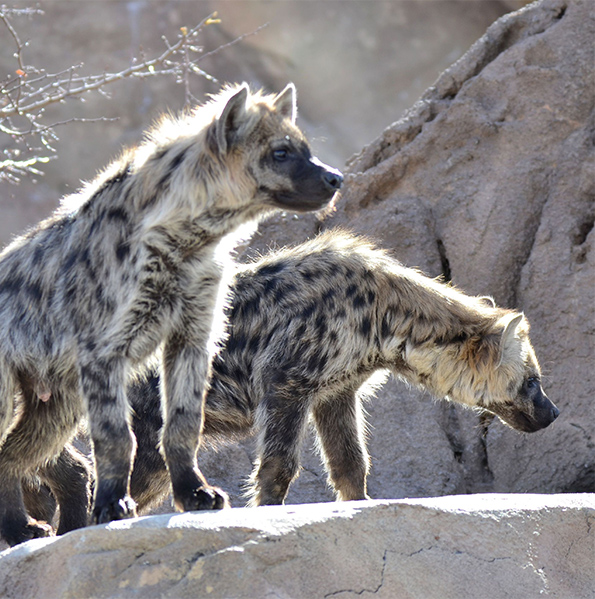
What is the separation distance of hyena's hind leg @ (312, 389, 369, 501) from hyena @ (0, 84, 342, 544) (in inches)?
45.0

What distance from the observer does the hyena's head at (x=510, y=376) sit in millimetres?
4207

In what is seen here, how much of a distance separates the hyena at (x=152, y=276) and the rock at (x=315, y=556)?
386mm

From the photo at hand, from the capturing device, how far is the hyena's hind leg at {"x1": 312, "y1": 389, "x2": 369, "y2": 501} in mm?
4254

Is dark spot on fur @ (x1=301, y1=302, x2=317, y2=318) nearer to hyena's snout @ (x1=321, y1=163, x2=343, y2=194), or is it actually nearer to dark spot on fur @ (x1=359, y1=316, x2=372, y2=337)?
dark spot on fur @ (x1=359, y1=316, x2=372, y2=337)

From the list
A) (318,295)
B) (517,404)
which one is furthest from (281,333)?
(517,404)

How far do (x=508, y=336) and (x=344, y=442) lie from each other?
0.91m

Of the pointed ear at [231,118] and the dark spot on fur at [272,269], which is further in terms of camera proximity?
the dark spot on fur at [272,269]

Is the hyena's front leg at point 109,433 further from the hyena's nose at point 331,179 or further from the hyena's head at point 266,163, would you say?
the hyena's nose at point 331,179

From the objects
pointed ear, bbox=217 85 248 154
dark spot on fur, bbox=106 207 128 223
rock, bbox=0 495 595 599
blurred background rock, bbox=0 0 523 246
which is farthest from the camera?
blurred background rock, bbox=0 0 523 246

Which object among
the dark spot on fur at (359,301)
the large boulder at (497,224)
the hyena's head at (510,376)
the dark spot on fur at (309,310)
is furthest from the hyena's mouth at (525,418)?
the dark spot on fur at (309,310)

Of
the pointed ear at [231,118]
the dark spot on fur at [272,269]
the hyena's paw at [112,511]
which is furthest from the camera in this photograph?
the dark spot on fur at [272,269]

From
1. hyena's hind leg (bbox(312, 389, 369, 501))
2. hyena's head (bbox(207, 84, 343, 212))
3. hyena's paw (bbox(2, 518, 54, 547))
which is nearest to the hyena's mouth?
hyena's hind leg (bbox(312, 389, 369, 501))

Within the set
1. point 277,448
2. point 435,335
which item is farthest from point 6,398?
point 435,335

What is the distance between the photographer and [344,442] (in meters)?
4.30
